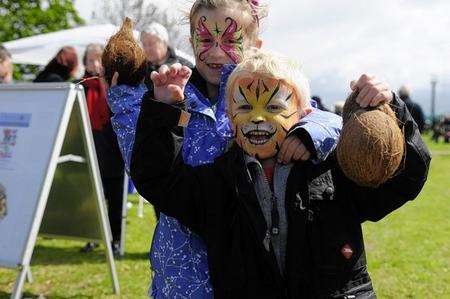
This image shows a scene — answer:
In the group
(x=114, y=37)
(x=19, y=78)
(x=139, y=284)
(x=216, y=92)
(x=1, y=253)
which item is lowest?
(x=19, y=78)

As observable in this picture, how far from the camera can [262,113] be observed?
179cm

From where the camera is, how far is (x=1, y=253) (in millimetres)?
3639

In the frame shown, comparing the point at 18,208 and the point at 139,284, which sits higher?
the point at 18,208

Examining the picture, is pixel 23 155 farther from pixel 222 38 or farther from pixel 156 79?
pixel 156 79

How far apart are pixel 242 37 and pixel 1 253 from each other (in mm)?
2386

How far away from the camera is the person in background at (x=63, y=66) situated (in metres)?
6.28

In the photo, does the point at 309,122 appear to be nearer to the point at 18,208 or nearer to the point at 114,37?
the point at 114,37

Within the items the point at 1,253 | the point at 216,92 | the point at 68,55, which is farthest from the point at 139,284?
the point at 216,92

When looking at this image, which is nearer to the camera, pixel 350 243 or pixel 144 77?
pixel 350 243

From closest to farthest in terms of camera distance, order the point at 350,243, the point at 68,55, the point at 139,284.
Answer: the point at 350,243 < the point at 139,284 < the point at 68,55

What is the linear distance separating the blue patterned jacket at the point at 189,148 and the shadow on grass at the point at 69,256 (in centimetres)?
404

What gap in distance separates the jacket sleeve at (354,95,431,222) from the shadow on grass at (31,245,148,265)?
4.36m

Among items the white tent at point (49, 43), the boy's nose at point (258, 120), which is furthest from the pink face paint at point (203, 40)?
the white tent at point (49, 43)

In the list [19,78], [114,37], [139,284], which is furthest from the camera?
[19,78]
